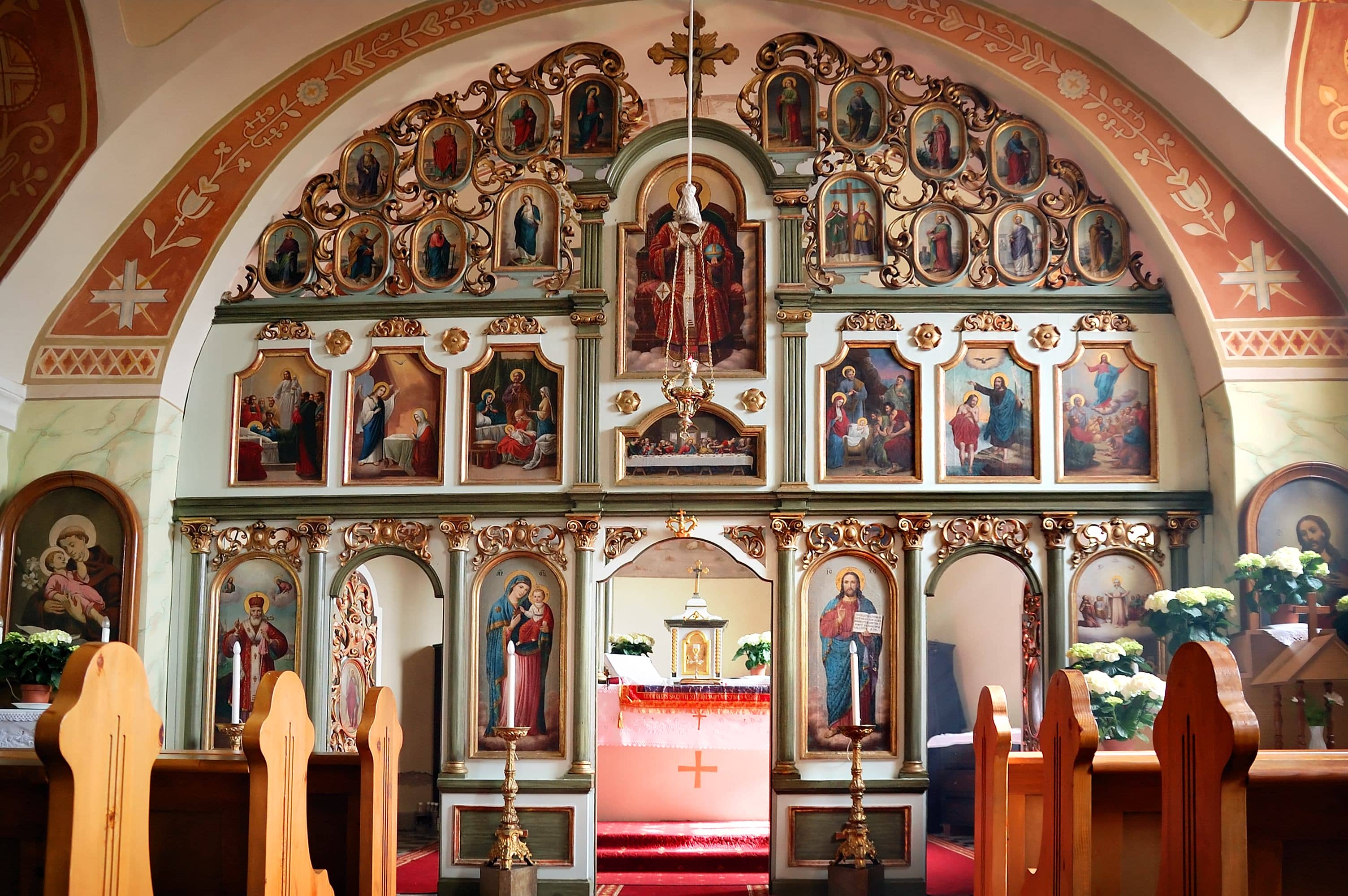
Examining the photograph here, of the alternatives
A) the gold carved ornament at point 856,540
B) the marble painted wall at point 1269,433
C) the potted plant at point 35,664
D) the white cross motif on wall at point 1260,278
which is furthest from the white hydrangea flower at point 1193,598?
the potted plant at point 35,664

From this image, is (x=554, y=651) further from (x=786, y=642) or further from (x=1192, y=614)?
(x=1192, y=614)

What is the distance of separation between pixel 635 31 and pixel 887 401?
3.72m

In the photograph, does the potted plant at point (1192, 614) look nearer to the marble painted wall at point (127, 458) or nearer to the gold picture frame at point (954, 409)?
the gold picture frame at point (954, 409)

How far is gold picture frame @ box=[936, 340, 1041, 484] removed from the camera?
1030 cm

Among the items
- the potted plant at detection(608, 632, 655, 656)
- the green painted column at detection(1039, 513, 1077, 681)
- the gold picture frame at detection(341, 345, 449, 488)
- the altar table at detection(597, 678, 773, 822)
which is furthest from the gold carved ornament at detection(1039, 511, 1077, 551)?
the gold picture frame at detection(341, 345, 449, 488)

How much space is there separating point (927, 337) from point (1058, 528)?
5.91ft

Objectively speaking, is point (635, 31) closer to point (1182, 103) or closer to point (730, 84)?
point (730, 84)

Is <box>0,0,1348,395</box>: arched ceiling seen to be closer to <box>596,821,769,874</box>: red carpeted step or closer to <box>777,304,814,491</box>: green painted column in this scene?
<box>777,304,814,491</box>: green painted column

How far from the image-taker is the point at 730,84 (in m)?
11.9

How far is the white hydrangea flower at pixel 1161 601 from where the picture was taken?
945 cm

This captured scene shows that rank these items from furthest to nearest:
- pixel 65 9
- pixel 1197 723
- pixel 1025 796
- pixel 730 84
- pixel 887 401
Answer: pixel 730 84 < pixel 887 401 < pixel 65 9 < pixel 1025 796 < pixel 1197 723

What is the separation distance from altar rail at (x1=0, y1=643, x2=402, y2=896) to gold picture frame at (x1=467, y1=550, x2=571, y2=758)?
169 inches

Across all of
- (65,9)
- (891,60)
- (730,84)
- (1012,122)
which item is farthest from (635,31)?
(65,9)

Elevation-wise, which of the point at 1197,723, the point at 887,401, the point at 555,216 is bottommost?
the point at 1197,723
